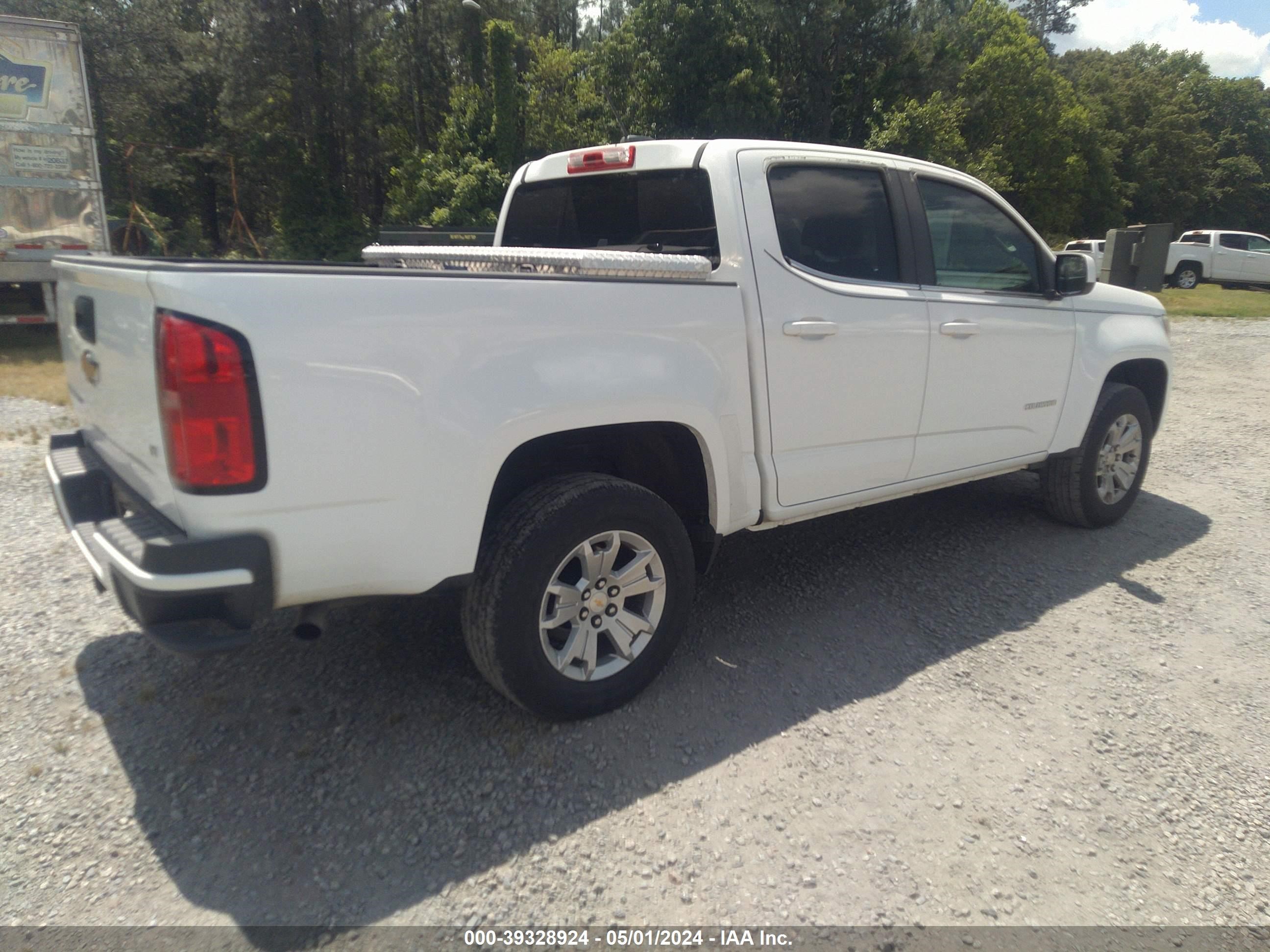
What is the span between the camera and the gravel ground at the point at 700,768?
8.16 ft

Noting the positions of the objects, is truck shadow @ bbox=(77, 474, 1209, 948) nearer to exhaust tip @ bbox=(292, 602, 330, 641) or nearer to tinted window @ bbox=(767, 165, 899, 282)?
exhaust tip @ bbox=(292, 602, 330, 641)

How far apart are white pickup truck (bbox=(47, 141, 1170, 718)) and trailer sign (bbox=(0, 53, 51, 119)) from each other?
9527mm

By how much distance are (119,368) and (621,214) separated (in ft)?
7.24

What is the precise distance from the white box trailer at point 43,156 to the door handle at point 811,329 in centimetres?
1105

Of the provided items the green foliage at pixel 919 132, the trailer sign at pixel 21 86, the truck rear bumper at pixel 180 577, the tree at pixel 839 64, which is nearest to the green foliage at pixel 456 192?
the trailer sign at pixel 21 86

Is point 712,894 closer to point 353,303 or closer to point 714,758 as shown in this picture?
point 714,758

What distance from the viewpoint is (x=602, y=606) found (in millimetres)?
3180

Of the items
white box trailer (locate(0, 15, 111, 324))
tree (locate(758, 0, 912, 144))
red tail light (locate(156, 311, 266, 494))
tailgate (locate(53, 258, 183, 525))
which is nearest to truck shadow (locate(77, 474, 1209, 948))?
tailgate (locate(53, 258, 183, 525))

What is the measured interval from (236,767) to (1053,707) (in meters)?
2.93

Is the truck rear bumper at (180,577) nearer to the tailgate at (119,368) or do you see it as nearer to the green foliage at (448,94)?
the tailgate at (119,368)

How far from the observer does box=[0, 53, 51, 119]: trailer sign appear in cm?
1073

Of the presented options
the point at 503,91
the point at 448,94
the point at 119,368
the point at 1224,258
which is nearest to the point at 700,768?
the point at 119,368

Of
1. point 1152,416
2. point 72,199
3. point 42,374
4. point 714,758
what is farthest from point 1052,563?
point 72,199

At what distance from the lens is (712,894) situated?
249 cm
